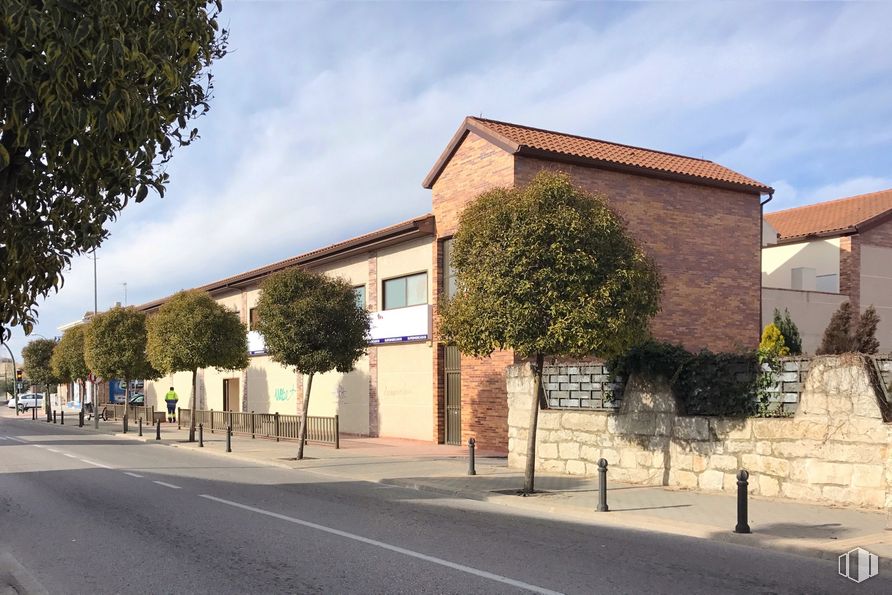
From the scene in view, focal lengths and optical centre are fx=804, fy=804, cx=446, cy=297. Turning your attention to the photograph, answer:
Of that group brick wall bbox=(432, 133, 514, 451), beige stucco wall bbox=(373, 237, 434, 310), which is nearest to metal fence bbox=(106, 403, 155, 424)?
beige stucco wall bbox=(373, 237, 434, 310)

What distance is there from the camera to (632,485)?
14.7m

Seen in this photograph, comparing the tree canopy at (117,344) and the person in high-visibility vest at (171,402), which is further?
the person in high-visibility vest at (171,402)

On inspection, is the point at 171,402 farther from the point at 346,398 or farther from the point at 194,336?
the point at 194,336

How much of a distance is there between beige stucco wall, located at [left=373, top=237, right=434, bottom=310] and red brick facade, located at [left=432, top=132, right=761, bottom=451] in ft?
3.08

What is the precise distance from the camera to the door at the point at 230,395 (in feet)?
137

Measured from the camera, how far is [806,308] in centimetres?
2839

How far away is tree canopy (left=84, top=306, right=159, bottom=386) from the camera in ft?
120

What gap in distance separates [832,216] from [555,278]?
24636mm

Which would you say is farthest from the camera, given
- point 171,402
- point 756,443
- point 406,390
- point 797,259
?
point 171,402

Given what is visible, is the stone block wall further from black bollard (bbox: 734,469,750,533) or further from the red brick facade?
the red brick facade

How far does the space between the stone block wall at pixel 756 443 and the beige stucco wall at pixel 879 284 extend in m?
18.5

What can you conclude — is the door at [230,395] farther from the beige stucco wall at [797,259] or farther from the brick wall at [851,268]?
the brick wall at [851,268]

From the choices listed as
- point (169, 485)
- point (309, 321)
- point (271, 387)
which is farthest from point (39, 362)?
point (169, 485)

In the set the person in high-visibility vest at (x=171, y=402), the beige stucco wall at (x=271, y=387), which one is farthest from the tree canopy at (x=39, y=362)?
the beige stucco wall at (x=271, y=387)
